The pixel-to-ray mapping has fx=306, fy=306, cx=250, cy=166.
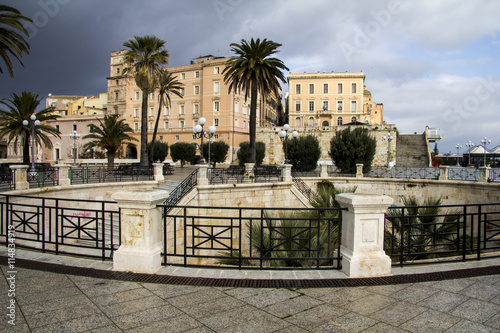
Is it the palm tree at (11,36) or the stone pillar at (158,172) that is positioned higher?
the palm tree at (11,36)

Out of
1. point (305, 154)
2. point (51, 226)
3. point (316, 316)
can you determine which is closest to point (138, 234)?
point (316, 316)

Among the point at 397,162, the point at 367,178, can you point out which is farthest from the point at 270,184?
the point at 397,162

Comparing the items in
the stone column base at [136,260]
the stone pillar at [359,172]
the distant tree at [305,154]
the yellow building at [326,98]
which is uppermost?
the yellow building at [326,98]

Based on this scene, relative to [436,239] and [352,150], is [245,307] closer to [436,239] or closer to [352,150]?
[436,239]

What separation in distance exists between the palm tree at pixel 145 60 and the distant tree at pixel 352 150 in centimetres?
1689

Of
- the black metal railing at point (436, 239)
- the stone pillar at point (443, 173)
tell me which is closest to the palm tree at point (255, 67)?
the stone pillar at point (443, 173)

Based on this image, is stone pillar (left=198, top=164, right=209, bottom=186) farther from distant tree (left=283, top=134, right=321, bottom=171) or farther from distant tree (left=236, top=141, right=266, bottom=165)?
distant tree (left=236, top=141, right=266, bottom=165)

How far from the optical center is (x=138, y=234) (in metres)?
4.47

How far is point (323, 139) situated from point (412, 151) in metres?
12.0

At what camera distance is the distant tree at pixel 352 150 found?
27547mm

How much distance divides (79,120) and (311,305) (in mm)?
57414

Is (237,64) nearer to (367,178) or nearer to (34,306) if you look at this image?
(367,178)

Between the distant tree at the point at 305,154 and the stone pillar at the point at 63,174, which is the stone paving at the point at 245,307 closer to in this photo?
the stone pillar at the point at 63,174

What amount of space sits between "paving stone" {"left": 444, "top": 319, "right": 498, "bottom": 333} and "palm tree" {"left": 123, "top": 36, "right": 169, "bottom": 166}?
23.1 m
